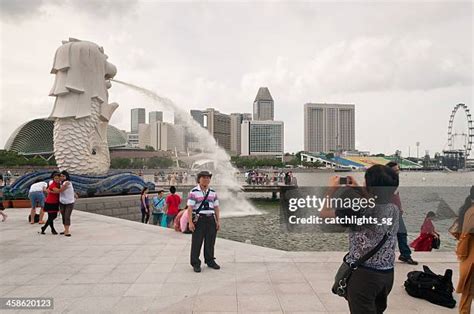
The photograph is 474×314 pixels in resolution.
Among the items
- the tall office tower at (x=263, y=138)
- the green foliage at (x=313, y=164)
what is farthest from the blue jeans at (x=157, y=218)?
the tall office tower at (x=263, y=138)

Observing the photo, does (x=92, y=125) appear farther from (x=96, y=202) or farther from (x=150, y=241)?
(x=150, y=241)

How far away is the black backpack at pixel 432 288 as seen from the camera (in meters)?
4.39

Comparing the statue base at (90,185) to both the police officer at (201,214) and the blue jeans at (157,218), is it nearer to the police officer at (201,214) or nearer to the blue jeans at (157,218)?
the blue jeans at (157,218)

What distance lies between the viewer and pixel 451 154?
102750mm

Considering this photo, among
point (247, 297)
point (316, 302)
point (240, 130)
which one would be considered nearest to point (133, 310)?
point (247, 297)

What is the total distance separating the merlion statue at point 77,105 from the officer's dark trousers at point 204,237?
13.4 meters

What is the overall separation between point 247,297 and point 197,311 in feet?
2.45

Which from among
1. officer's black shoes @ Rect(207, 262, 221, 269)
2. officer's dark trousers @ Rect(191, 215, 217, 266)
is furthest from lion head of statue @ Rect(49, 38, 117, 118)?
officer's black shoes @ Rect(207, 262, 221, 269)

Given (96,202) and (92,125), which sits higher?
(92,125)

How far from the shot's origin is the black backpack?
439cm

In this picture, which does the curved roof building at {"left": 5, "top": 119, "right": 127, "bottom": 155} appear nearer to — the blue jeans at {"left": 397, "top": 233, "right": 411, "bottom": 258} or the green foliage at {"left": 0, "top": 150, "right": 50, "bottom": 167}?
the green foliage at {"left": 0, "top": 150, "right": 50, "bottom": 167}

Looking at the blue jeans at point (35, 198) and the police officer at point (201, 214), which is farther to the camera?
the blue jeans at point (35, 198)

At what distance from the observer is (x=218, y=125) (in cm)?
8938

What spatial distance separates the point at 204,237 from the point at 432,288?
324cm
